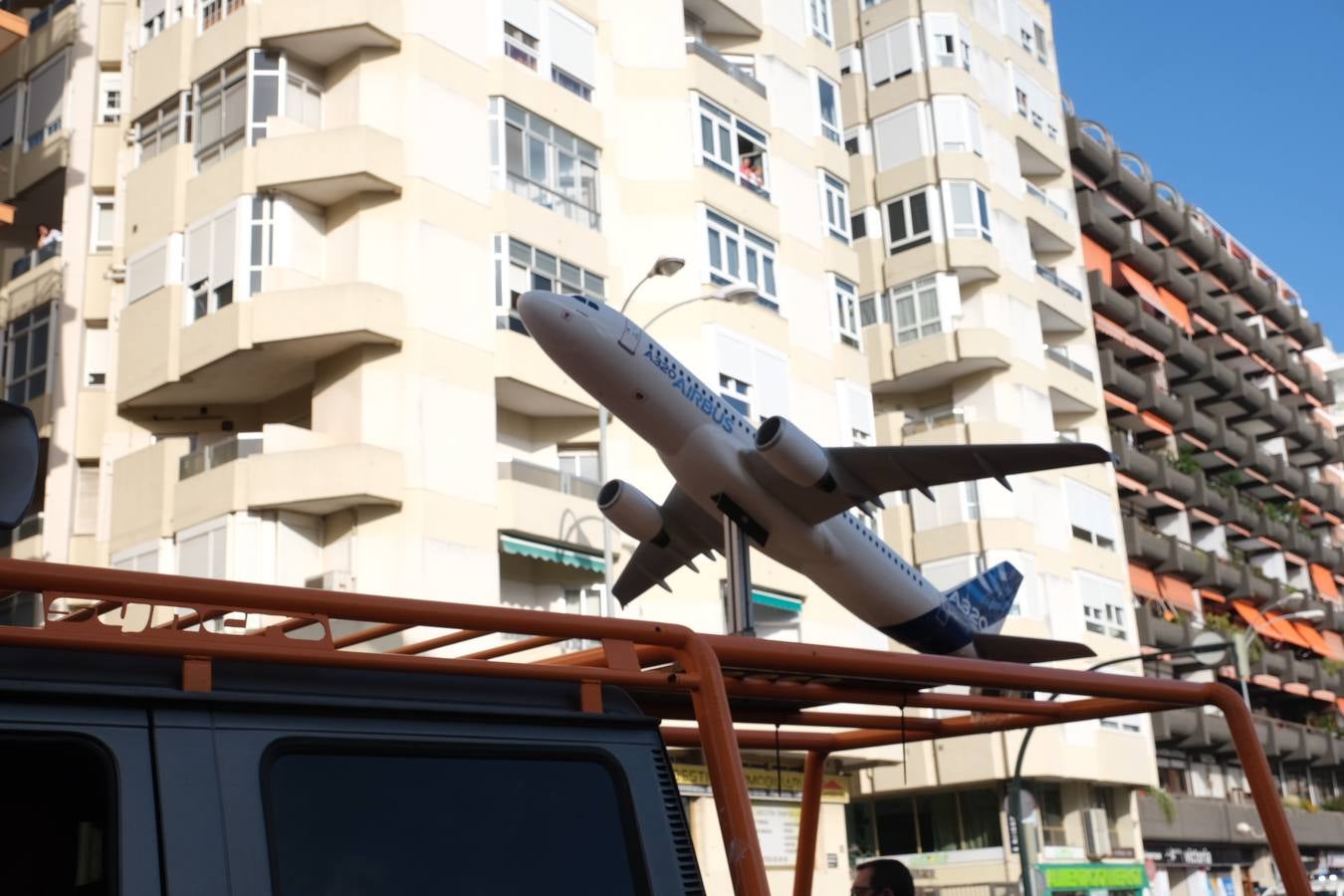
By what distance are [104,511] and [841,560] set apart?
22.0m

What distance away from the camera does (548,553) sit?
2888 cm

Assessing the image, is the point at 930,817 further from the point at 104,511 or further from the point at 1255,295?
the point at 1255,295

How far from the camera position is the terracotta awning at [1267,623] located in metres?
61.8

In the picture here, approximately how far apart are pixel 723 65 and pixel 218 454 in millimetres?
15523

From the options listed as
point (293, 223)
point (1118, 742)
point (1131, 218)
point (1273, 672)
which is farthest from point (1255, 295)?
point (293, 223)

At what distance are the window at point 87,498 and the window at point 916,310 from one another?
23.7m

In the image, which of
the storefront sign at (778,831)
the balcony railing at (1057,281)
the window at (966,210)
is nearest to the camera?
the storefront sign at (778,831)

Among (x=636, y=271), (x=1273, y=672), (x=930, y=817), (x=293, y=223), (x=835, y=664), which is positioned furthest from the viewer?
(x=1273, y=672)

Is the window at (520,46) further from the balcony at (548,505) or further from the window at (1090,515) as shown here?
the window at (1090,515)

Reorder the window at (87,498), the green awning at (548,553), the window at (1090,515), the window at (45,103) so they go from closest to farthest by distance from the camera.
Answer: the green awning at (548,553) < the window at (87,498) < the window at (45,103) < the window at (1090,515)

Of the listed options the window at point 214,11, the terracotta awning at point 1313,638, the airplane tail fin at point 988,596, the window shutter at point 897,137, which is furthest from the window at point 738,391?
the terracotta awning at point 1313,638

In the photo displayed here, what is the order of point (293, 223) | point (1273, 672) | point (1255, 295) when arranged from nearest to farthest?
1. point (293, 223)
2. point (1273, 672)
3. point (1255, 295)

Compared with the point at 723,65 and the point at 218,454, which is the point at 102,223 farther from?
the point at 723,65

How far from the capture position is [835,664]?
399cm
